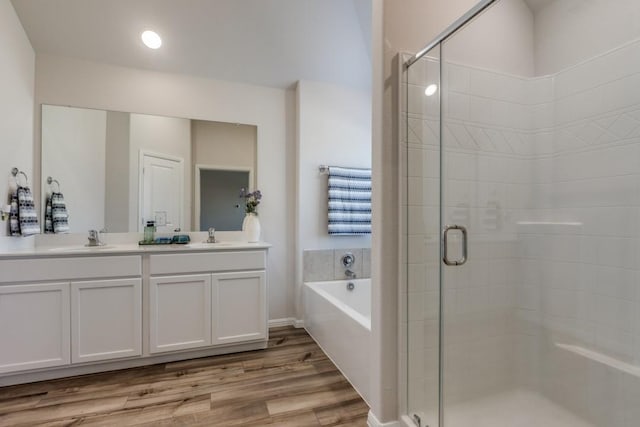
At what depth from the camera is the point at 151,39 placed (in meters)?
Result: 2.47

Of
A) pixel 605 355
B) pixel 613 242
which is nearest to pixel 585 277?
pixel 613 242

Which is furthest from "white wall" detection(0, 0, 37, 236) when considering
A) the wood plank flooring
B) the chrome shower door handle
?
the chrome shower door handle

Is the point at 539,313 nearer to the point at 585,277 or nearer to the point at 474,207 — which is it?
the point at 585,277

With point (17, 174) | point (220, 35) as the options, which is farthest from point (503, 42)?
point (17, 174)

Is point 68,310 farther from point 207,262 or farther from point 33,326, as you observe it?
point 207,262

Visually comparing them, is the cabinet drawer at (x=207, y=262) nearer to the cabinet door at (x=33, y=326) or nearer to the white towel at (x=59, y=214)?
the cabinet door at (x=33, y=326)

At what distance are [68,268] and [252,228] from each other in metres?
1.32

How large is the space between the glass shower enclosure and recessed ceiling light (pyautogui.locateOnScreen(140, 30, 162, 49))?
83.1 inches

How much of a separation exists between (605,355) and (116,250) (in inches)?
114

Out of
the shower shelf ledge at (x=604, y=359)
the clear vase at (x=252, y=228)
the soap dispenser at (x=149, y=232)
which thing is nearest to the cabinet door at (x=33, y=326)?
the soap dispenser at (x=149, y=232)

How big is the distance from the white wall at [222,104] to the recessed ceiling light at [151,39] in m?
0.24

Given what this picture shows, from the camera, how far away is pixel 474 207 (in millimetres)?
1617

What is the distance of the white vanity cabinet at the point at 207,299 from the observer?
223 centimetres

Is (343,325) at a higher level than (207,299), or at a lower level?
lower
